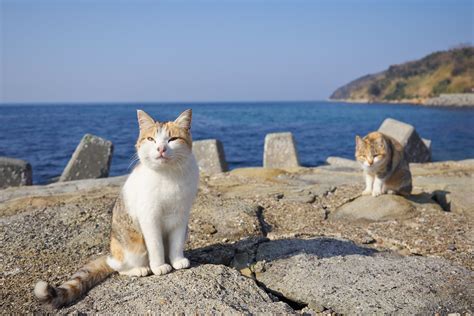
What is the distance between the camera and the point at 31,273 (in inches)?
148

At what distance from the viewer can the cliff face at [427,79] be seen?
74975mm

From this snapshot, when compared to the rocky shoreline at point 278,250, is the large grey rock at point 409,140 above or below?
above

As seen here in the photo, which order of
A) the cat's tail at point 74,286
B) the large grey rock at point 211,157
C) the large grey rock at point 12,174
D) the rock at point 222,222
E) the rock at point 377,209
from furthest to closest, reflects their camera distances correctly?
the large grey rock at point 211,157 < the large grey rock at point 12,174 < the rock at point 377,209 < the rock at point 222,222 < the cat's tail at point 74,286

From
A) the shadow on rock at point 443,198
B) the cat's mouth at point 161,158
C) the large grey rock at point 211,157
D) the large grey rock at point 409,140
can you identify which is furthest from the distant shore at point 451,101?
the cat's mouth at point 161,158

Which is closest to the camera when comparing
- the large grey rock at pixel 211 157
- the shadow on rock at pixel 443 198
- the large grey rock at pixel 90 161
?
the shadow on rock at pixel 443 198

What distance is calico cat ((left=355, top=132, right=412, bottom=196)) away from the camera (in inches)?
215

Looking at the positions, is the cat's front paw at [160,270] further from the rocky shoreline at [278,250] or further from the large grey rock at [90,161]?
the large grey rock at [90,161]

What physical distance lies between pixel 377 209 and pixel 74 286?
13.1ft

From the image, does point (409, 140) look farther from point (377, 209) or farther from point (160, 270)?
point (160, 270)

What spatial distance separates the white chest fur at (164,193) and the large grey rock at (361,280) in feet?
3.27

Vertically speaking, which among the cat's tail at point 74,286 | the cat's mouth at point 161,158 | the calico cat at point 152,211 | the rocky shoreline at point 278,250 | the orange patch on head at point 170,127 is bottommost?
the rocky shoreline at point 278,250

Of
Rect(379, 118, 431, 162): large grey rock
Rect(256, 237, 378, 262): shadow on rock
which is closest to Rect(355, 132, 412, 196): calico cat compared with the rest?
Rect(256, 237, 378, 262): shadow on rock

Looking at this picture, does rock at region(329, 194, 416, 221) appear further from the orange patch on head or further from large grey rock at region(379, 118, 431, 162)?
large grey rock at region(379, 118, 431, 162)

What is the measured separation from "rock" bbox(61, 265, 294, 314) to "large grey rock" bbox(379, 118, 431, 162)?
903cm
